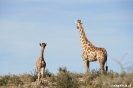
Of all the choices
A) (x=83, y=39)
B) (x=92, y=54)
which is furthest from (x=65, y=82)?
(x=83, y=39)

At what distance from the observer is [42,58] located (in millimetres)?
23859

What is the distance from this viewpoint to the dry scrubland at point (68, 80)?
64.6ft

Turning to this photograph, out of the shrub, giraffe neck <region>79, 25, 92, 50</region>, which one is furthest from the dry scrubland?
giraffe neck <region>79, 25, 92, 50</region>

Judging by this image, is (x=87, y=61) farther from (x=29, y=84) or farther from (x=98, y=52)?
(x=29, y=84)

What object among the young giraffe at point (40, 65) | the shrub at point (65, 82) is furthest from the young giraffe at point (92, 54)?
the shrub at point (65, 82)

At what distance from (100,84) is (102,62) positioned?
4.49 m

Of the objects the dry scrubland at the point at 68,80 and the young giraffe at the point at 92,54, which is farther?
the young giraffe at the point at 92,54

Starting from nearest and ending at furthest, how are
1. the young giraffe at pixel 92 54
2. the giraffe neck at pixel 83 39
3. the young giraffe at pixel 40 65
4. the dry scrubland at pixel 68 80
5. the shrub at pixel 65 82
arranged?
the dry scrubland at pixel 68 80 → the shrub at pixel 65 82 → the young giraffe at pixel 40 65 → the young giraffe at pixel 92 54 → the giraffe neck at pixel 83 39

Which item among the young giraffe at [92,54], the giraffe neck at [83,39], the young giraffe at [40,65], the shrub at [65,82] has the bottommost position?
the shrub at [65,82]

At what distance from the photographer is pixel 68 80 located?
2106cm

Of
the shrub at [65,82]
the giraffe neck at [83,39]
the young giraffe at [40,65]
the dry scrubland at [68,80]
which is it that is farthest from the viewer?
the giraffe neck at [83,39]

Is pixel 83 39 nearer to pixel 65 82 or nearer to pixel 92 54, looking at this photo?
pixel 92 54

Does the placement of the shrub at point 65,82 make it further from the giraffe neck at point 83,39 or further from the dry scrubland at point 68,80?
the giraffe neck at point 83,39

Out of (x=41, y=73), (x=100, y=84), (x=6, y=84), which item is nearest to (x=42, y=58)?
(x=41, y=73)
